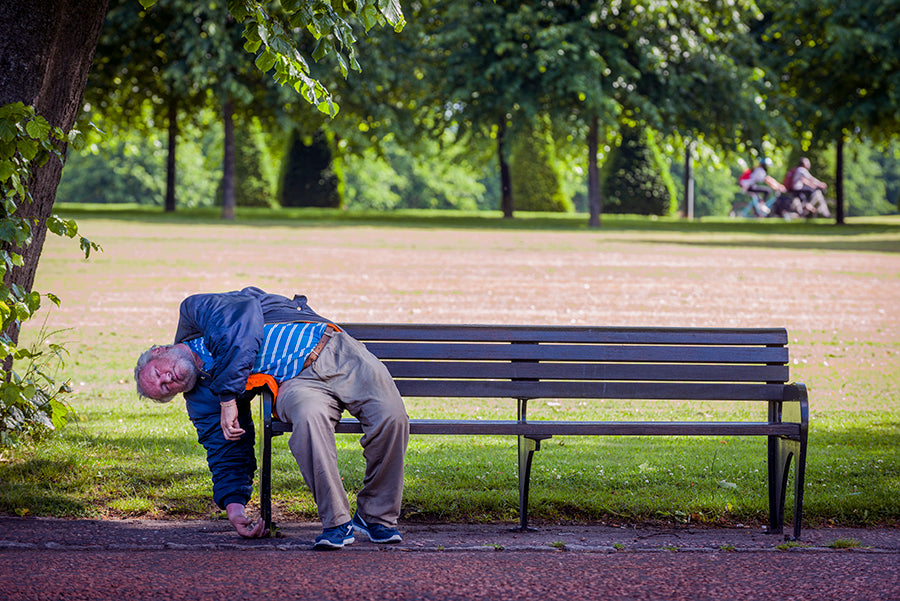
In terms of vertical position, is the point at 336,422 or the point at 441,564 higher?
the point at 336,422

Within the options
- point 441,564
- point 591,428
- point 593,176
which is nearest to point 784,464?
point 591,428

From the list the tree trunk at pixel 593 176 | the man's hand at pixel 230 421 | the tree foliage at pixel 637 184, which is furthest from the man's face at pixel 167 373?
the tree foliage at pixel 637 184

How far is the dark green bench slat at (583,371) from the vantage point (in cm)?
480

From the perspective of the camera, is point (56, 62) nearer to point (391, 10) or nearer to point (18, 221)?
point (18, 221)

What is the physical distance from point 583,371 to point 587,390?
89 millimetres

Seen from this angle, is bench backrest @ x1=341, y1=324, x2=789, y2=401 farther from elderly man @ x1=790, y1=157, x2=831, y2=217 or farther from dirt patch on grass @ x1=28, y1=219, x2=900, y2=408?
elderly man @ x1=790, y1=157, x2=831, y2=217

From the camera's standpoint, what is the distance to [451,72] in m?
29.9

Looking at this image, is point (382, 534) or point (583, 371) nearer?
point (382, 534)

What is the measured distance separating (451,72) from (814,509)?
85.6 ft

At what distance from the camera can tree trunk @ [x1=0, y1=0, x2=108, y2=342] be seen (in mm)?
4914

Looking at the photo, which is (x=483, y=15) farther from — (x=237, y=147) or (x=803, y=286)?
(x=803, y=286)

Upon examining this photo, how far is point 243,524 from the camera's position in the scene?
4.37 metres

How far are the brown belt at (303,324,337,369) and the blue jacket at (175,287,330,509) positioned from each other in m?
0.08

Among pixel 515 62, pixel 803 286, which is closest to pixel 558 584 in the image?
pixel 803 286
